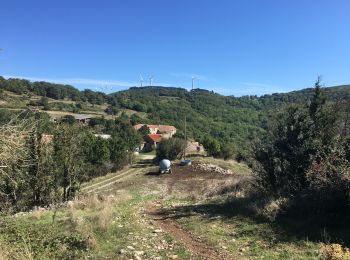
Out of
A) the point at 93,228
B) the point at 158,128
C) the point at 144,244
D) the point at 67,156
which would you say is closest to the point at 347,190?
the point at 144,244

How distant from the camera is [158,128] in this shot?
13362 cm

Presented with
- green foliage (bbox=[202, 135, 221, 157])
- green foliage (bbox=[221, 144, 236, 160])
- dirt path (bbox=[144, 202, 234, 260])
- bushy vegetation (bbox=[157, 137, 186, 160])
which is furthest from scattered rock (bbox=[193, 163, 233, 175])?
dirt path (bbox=[144, 202, 234, 260])

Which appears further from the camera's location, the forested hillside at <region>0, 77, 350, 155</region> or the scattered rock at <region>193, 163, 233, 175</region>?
the forested hillside at <region>0, 77, 350, 155</region>

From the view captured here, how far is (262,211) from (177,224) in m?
3.15

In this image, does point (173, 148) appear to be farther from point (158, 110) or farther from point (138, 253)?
point (158, 110)

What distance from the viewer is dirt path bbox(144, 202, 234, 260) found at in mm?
10484

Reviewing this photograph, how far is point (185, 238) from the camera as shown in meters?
12.5

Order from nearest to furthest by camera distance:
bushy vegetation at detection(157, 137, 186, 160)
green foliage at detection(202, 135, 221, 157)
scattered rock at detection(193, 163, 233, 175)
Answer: scattered rock at detection(193, 163, 233, 175) → bushy vegetation at detection(157, 137, 186, 160) → green foliage at detection(202, 135, 221, 157)

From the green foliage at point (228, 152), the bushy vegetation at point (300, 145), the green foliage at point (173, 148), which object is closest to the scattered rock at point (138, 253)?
the bushy vegetation at point (300, 145)

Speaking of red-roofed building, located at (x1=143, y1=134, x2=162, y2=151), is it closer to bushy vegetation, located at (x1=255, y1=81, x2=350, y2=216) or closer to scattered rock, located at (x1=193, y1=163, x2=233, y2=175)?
scattered rock, located at (x1=193, y1=163, x2=233, y2=175)

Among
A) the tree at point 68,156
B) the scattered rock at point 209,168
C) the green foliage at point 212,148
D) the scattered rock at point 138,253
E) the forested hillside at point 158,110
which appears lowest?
the scattered rock at point 209,168

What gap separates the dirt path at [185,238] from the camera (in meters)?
10.5

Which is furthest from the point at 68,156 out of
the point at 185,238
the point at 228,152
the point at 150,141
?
the point at 150,141

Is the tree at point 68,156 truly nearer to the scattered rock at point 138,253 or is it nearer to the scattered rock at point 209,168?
the scattered rock at point 138,253
